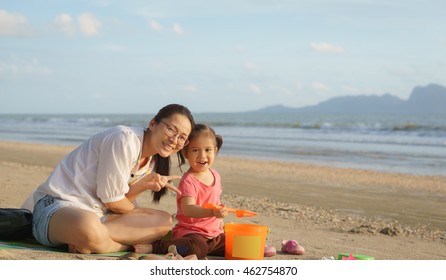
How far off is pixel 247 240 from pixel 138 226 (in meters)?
0.90

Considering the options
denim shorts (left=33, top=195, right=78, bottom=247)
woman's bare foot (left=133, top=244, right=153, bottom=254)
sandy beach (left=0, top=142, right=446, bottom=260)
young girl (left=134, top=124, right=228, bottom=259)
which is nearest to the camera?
denim shorts (left=33, top=195, right=78, bottom=247)

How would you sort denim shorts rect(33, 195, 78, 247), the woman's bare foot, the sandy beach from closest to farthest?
denim shorts rect(33, 195, 78, 247) → the woman's bare foot → the sandy beach

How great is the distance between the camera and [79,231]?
4516 millimetres

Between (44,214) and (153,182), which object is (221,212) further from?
(44,214)

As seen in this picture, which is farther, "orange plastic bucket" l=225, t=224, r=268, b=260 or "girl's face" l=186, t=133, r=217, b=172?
"girl's face" l=186, t=133, r=217, b=172

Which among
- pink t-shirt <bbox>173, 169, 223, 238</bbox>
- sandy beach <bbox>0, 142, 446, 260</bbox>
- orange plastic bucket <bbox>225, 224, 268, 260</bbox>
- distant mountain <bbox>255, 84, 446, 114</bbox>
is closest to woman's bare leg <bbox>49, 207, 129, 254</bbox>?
sandy beach <bbox>0, 142, 446, 260</bbox>

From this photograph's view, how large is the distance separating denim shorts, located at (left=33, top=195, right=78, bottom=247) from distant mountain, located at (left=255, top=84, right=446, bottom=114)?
364ft

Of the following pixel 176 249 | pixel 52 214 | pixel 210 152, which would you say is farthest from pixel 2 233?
pixel 210 152

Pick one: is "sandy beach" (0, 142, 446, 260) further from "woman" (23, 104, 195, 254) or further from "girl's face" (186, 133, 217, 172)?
"girl's face" (186, 133, 217, 172)

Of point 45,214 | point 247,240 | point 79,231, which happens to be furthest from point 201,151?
point 45,214

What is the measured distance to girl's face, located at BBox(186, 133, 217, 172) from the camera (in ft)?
15.9

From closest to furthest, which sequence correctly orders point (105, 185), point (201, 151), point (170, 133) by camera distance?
point (105, 185)
point (170, 133)
point (201, 151)
